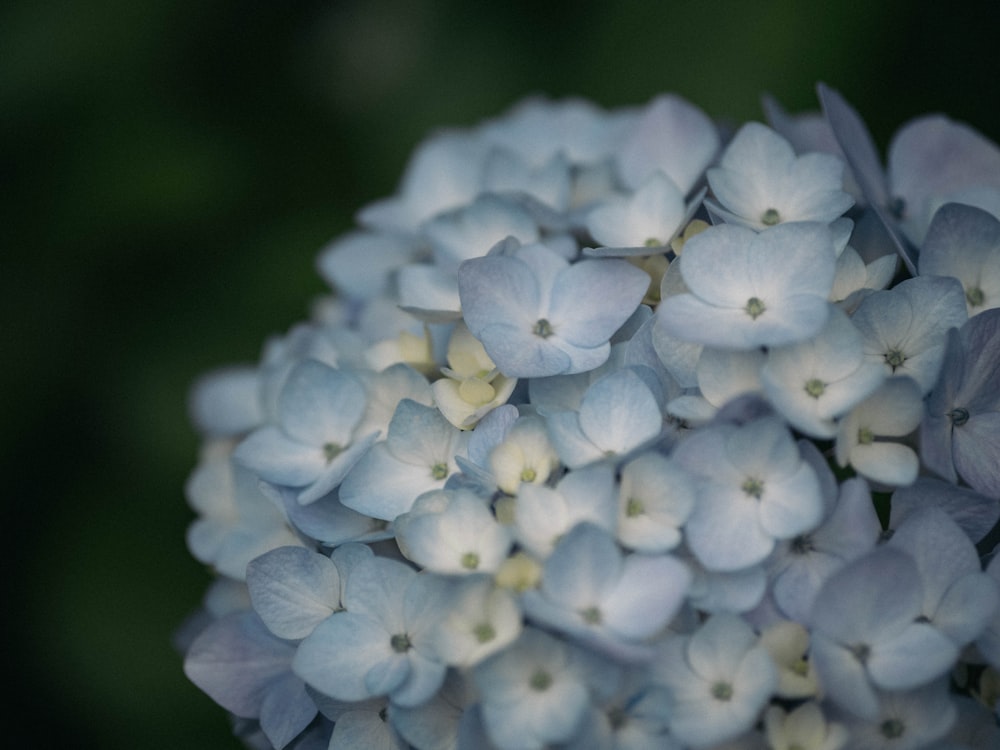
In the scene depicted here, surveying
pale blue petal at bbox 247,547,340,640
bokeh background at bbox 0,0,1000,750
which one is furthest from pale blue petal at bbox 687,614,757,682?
bokeh background at bbox 0,0,1000,750

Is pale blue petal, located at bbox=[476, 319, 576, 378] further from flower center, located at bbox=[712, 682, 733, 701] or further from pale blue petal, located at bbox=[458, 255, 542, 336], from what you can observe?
flower center, located at bbox=[712, 682, 733, 701]

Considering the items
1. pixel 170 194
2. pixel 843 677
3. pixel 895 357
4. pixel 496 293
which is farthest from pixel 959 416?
pixel 170 194

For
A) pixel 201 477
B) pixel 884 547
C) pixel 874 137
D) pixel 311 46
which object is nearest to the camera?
pixel 884 547

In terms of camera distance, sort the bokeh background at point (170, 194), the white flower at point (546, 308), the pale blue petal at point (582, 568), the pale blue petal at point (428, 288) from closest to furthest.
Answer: the pale blue petal at point (582, 568) < the white flower at point (546, 308) < the pale blue petal at point (428, 288) < the bokeh background at point (170, 194)

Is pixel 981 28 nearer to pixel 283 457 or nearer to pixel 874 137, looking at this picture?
pixel 874 137

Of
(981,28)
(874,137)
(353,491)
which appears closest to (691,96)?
(874,137)

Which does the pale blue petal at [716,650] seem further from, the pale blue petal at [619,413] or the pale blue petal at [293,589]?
the pale blue petal at [293,589]

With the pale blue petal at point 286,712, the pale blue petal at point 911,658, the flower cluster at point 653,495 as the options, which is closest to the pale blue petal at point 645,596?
the flower cluster at point 653,495
